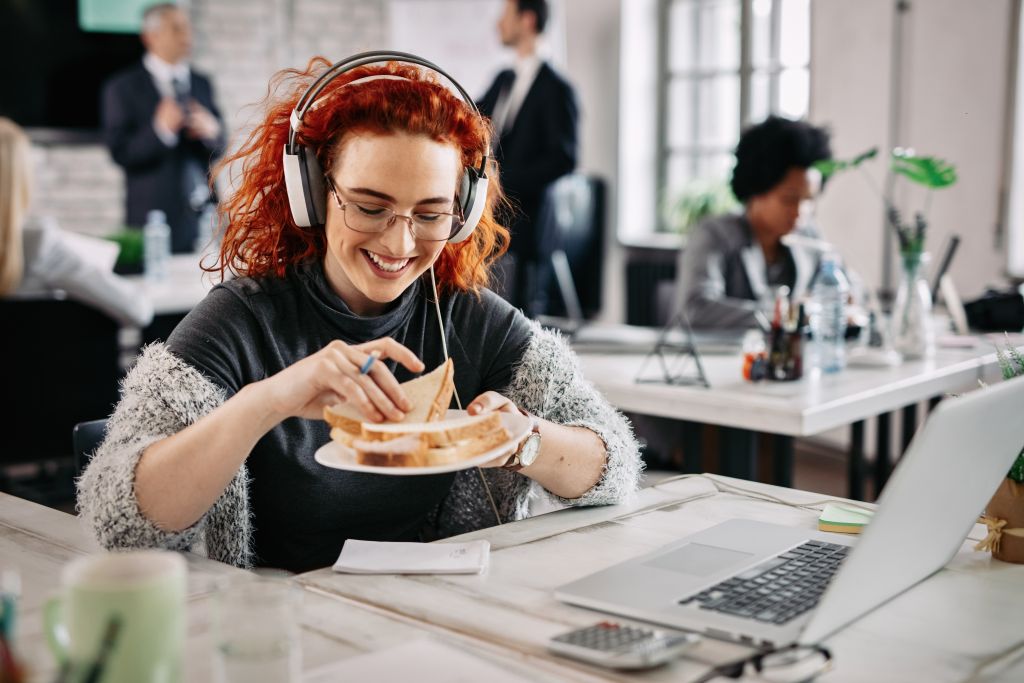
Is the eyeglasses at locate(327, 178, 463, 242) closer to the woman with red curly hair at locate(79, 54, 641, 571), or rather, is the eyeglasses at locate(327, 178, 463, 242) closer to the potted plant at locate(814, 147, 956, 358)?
the woman with red curly hair at locate(79, 54, 641, 571)

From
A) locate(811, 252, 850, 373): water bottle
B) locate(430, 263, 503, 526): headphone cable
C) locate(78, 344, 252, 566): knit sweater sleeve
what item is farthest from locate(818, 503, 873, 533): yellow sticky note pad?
Result: locate(811, 252, 850, 373): water bottle

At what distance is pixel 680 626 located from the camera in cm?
100

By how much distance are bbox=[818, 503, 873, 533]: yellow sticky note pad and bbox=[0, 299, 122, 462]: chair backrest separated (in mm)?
2367

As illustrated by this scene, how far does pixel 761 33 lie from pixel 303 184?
424 centimetres

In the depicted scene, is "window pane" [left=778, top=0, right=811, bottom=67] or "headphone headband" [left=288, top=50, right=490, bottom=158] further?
"window pane" [left=778, top=0, right=811, bottom=67]

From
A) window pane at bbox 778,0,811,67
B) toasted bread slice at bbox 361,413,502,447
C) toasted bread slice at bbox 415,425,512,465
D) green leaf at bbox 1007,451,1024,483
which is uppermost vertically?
window pane at bbox 778,0,811,67

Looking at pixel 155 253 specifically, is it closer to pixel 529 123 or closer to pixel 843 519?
pixel 529 123

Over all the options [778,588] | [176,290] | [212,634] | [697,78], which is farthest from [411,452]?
[697,78]

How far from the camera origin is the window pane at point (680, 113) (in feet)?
19.0

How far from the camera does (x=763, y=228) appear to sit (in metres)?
3.40

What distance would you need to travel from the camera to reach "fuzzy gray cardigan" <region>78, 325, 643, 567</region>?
1.26m

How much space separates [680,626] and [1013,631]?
0.32 meters

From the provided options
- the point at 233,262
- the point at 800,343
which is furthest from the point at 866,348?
the point at 233,262

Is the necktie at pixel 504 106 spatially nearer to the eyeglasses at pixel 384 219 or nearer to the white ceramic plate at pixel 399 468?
the eyeglasses at pixel 384 219
